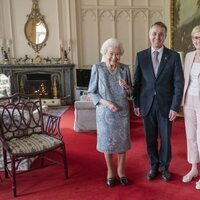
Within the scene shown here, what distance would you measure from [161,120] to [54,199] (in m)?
1.25

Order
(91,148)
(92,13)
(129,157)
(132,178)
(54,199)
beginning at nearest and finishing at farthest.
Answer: (54,199)
(132,178)
(129,157)
(91,148)
(92,13)

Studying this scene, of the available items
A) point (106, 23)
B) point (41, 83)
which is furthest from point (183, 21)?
point (41, 83)

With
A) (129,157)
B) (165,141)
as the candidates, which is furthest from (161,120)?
(129,157)

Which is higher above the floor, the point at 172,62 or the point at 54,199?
the point at 172,62

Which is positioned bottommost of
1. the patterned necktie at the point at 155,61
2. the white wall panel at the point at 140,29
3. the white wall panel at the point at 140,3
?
the patterned necktie at the point at 155,61

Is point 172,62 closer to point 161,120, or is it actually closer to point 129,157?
point 161,120

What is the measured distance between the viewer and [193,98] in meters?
2.58

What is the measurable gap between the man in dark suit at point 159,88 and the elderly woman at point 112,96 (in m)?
0.16

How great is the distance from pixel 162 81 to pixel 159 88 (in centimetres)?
7

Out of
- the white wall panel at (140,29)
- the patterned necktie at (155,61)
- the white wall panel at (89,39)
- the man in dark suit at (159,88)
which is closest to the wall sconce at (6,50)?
the white wall panel at (89,39)

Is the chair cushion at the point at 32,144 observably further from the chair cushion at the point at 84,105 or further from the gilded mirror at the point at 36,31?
the gilded mirror at the point at 36,31

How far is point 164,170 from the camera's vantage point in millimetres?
2848

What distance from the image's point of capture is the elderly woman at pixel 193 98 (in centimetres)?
254

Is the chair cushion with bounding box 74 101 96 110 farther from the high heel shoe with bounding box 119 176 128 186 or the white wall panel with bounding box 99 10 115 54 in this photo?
the white wall panel with bounding box 99 10 115 54
